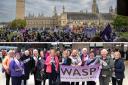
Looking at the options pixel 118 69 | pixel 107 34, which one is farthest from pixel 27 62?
pixel 107 34

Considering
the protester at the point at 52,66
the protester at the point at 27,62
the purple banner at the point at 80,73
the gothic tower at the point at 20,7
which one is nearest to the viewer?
the purple banner at the point at 80,73

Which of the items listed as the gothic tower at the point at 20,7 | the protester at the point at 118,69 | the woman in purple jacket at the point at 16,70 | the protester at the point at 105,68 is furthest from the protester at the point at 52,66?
the gothic tower at the point at 20,7

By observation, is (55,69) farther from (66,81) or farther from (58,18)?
(58,18)

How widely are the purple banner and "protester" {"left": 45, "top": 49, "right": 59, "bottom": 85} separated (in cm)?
32

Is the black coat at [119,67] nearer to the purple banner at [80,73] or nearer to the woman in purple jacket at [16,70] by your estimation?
the purple banner at [80,73]

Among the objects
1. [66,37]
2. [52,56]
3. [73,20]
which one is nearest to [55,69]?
[52,56]

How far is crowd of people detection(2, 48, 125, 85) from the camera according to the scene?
11.1 metres

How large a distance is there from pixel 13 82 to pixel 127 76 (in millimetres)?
5488

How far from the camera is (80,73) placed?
11.4 m

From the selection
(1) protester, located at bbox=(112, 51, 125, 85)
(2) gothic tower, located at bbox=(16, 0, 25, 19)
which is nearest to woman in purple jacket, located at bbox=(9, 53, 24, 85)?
(1) protester, located at bbox=(112, 51, 125, 85)

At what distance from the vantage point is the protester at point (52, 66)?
11711mm

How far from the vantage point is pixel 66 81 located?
11602 millimetres

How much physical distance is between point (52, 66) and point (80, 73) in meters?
0.99

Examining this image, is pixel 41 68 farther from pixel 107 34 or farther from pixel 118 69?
pixel 107 34
